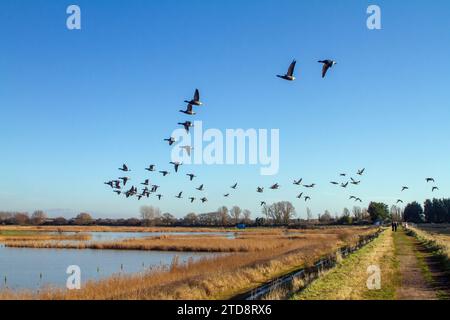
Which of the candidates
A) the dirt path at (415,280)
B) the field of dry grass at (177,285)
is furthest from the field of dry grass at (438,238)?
the field of dry grass at (177,285)

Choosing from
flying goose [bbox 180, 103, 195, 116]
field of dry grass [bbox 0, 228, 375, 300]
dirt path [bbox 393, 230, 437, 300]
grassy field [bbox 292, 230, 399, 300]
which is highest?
flying goose [bbox 180, 103, 195, 116]

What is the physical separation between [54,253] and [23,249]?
7.26 m

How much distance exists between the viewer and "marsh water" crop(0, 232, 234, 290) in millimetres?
31734

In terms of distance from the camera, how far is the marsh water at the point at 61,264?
31734 millimetres

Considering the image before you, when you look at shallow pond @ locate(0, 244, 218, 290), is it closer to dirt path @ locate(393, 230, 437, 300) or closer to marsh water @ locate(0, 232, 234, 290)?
marsh water @ locate(0, 232, 234, 290)

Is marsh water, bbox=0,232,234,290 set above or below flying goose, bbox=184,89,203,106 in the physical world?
below

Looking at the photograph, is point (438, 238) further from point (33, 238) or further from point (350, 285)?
point (33, 238)

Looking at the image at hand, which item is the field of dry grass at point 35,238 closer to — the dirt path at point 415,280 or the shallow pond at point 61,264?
the shallow pond at point 61,264

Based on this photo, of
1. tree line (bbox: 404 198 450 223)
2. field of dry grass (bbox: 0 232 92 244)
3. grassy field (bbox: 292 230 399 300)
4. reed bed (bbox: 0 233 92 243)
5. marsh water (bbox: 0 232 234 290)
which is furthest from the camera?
tree line (bbox: 404 198 450 223)

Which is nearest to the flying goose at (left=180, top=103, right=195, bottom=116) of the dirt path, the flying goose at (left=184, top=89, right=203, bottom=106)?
the flying goose at (left=184, top=89, right=203, bottom=106)

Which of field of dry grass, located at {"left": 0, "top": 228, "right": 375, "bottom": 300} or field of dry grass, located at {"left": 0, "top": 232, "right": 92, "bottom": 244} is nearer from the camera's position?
field of dry grass, located at {"left": 0, "top": 228, "right": 375, "bottom": 300}
